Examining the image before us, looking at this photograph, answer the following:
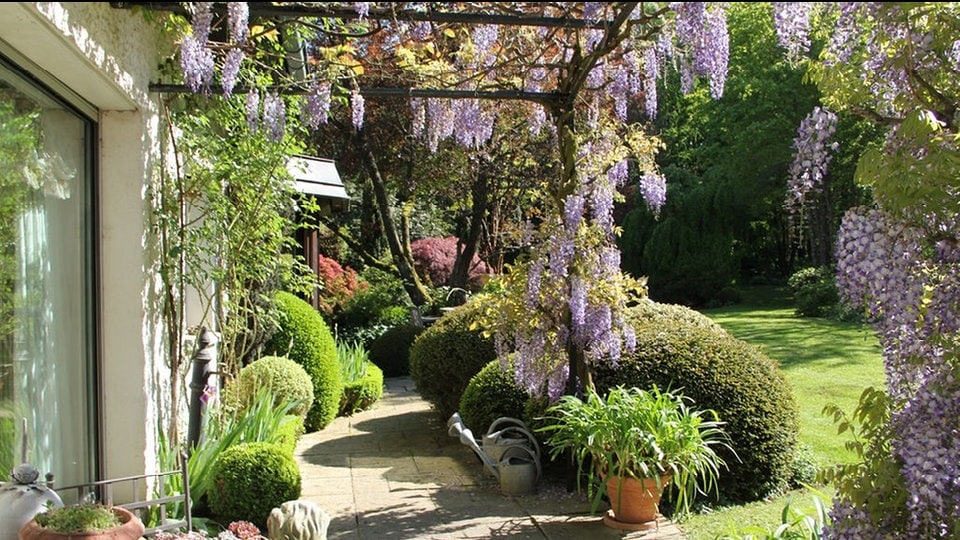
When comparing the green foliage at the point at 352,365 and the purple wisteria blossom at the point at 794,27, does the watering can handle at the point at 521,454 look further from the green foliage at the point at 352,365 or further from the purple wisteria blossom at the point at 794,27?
the green foliage at the point at 352,365

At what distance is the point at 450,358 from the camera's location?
7.57m

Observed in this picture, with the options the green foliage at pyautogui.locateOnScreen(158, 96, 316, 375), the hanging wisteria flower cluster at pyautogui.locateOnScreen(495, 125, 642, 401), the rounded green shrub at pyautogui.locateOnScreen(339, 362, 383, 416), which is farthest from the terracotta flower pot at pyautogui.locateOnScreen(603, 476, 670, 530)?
the rounded green shrub at pyautogui.locateOnScreen(339, 362, 383, 416)

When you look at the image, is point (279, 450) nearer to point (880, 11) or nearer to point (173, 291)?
point (173, 291)

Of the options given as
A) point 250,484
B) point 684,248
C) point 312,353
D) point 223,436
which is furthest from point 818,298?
point 250,484

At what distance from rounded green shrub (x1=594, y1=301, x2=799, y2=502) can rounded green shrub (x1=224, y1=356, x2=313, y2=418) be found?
2.58 metres

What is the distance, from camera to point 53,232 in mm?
3545

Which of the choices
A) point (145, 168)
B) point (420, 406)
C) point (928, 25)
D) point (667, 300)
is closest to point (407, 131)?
point (420, 406)

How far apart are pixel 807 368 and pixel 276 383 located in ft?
20.0

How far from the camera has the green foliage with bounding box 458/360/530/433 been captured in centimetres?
610

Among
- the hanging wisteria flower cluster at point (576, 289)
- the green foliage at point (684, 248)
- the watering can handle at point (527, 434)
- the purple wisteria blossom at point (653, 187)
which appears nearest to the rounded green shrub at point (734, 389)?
the hanging wisteria flower cluster at point (576, 289)

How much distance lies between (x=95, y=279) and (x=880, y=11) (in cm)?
347

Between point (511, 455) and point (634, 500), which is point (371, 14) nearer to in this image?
point (634, 500)

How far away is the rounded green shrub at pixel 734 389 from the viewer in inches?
206

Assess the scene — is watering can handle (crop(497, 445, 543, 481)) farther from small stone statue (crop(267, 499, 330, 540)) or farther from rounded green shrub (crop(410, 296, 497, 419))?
rounded green shrub (crop(410, 296, 497, 419))
